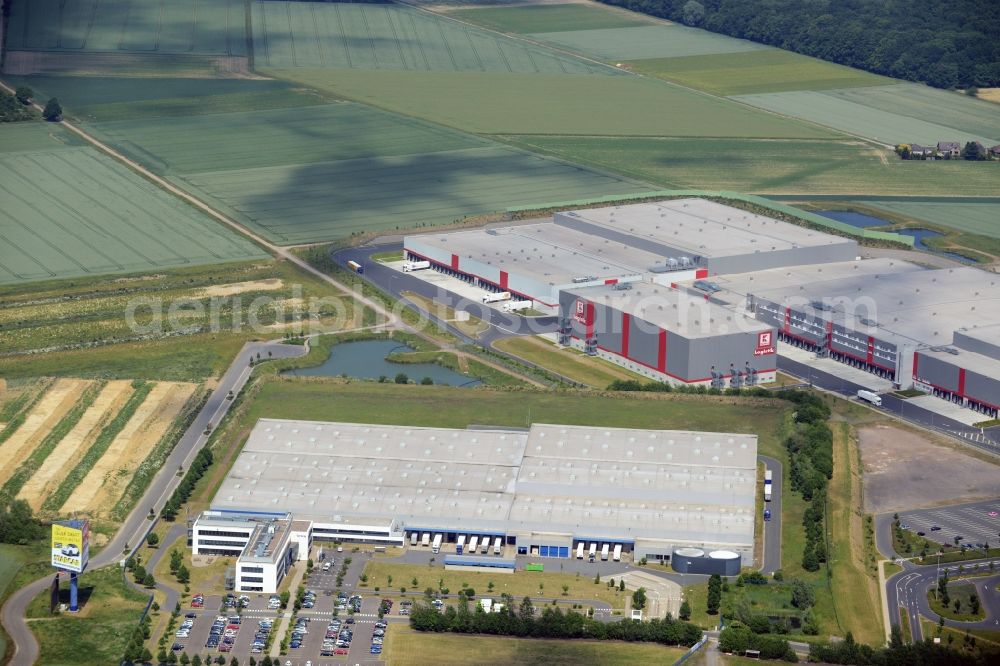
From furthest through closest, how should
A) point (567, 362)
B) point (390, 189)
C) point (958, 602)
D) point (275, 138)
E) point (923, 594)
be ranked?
1. point (275, 138)
2. point (390, 189)
3. point (567, 362)
4. point (923, 594)
5. point (958, 602)

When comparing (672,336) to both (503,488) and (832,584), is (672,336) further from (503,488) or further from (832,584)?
(832,584)

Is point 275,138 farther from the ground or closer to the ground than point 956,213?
farther from the ground

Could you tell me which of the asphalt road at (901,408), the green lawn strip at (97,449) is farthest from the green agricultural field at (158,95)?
the asphalt road at (901,408)

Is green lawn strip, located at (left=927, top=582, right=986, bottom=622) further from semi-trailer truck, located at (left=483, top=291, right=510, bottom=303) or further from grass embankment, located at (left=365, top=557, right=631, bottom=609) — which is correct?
semi-trailer truck, located at (left=483, top=291, right=510, bottom=303)

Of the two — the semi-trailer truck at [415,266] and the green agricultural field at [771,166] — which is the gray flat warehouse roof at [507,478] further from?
the green agricultural field at [771,166]

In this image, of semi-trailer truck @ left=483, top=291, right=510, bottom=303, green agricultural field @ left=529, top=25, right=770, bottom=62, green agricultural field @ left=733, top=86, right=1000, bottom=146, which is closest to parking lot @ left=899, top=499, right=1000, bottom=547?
semi-trailer truck @ left=483, top=291, right=510, bottom=303

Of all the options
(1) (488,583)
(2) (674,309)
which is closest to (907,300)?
(2) (674,309)
